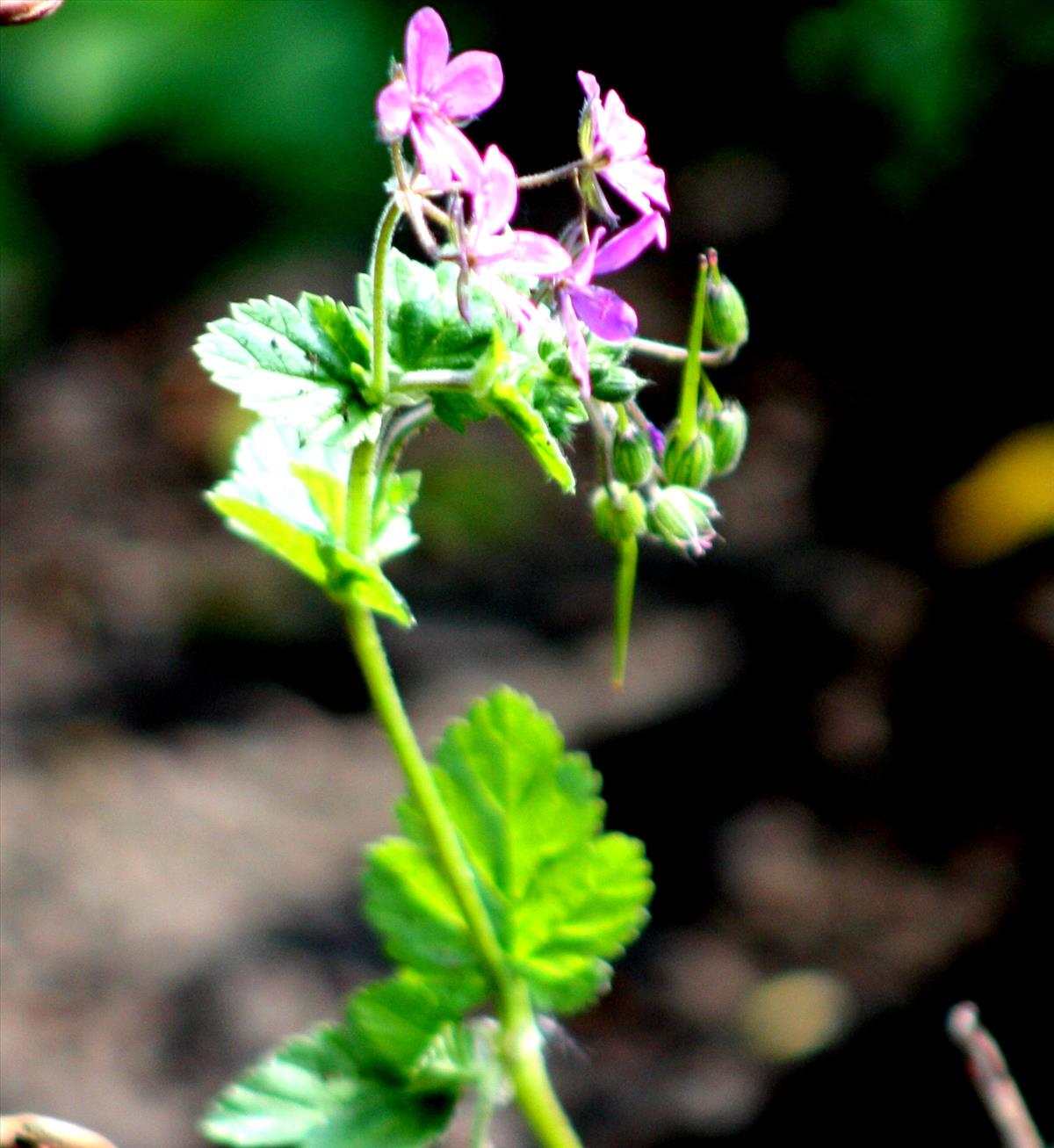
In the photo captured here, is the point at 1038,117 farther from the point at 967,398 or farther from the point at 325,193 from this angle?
the point at 325,193

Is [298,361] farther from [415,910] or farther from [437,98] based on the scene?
[415,910]

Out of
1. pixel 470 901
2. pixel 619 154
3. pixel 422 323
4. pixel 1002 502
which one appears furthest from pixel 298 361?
pixel 1002 502

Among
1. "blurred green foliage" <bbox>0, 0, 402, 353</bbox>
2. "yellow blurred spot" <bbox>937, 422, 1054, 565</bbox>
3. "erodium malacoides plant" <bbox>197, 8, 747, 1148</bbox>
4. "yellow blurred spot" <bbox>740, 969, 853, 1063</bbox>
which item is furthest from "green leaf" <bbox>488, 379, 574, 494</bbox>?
"blurred green foliage" <bbox>0, 0, 402, 353</bbox>

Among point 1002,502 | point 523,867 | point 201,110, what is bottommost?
point 523,867

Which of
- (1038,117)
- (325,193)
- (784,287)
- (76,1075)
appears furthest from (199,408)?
(1038,117)

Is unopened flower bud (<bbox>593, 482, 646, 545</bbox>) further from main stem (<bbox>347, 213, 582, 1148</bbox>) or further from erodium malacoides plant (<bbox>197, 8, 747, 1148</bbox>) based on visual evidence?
main stem (<bbox>347, 213, 582, 1148</bbox>)

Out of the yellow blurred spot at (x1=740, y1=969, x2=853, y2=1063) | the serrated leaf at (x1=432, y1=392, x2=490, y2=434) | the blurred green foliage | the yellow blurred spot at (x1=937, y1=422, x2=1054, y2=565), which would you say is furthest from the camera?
the blurred green foliage

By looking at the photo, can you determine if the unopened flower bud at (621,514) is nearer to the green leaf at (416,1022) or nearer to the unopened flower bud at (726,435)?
the unopened flower bud at (726,435)
